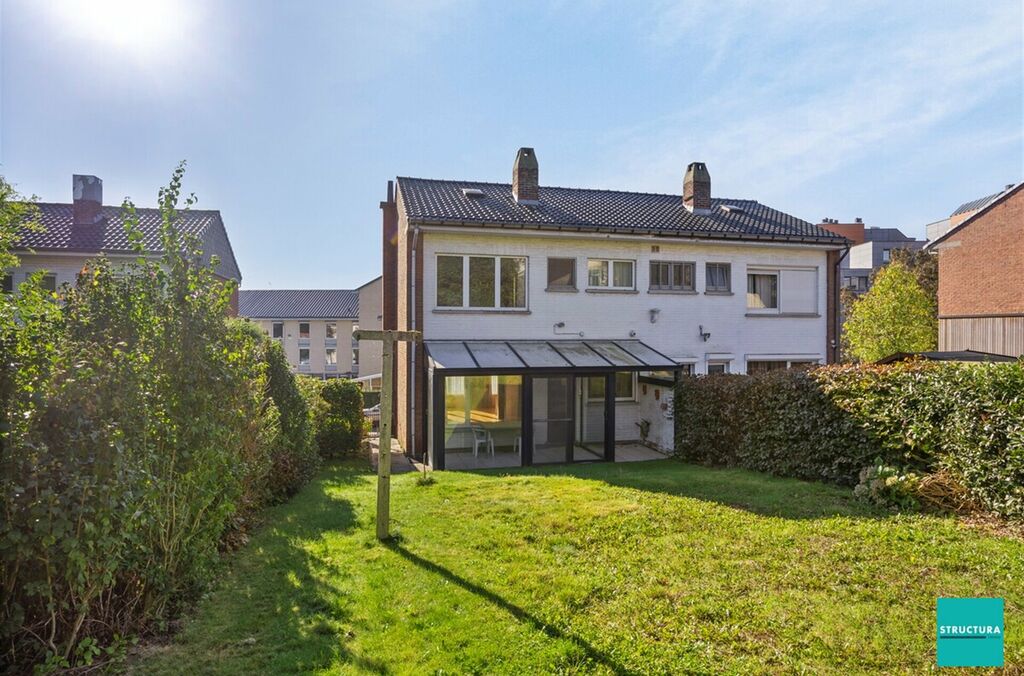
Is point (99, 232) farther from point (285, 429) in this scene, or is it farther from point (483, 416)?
point (483, 416)

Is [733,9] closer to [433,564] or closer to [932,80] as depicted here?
[932,80]

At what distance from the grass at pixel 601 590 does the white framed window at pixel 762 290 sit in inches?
442

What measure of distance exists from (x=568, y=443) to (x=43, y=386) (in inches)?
483

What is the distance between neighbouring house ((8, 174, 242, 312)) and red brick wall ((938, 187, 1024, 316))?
32.9m

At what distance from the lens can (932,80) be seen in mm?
9031

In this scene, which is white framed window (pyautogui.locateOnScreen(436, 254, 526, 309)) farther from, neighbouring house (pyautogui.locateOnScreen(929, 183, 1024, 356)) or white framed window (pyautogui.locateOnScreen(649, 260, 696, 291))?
neighbouring house (pyautogui.locateOnScreen(929, 183, 1024, 356))

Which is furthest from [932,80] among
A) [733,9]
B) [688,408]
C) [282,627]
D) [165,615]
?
[165,615]

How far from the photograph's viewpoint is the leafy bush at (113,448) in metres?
3.88

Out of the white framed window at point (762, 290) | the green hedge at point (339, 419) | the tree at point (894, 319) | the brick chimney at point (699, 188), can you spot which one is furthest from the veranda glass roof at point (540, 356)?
the tree at point (894, 319)

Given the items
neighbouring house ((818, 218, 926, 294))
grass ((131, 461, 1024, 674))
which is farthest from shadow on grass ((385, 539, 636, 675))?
neighbouring house ((818, 218, 926, 294))

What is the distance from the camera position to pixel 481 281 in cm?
1647

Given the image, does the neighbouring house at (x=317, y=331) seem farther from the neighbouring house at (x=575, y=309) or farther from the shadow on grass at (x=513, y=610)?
the shadow on grass at (x=513, y=610)

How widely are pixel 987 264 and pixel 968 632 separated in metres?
28.5

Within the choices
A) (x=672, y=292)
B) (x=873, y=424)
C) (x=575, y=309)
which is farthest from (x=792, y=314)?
(x=873, y=424)
